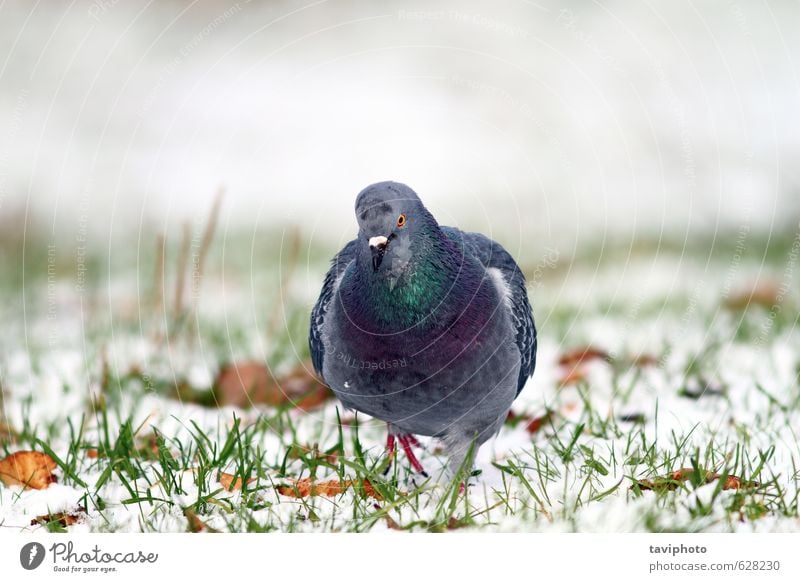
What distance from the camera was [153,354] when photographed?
4.43 meters

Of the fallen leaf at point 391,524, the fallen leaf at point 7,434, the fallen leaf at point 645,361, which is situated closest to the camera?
the fallen leaf at point 391,524

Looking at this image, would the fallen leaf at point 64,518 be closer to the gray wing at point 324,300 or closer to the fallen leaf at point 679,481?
the gray wing at point 324,300

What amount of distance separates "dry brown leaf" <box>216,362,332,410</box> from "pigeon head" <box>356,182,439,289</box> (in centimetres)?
146

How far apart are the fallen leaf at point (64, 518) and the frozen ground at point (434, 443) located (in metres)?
0.02

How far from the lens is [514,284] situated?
3043 millimetres

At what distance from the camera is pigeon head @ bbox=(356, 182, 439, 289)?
237cm

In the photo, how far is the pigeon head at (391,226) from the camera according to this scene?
2373 mm
